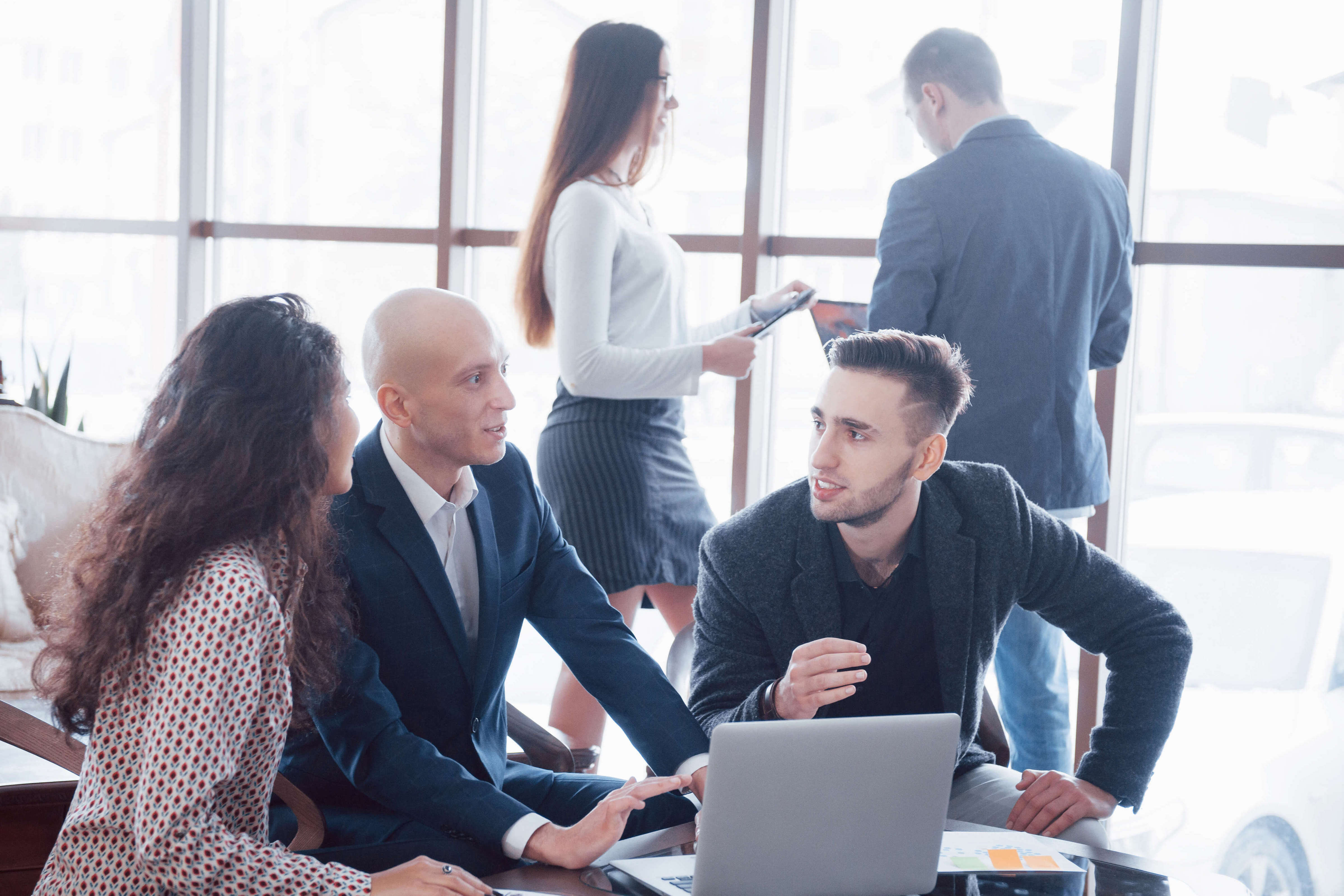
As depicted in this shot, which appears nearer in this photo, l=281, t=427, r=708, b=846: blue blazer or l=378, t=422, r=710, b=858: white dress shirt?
l=281, t=427, r=708, b=846: blue blazer

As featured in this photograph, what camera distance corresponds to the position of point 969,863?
1323 millimetres

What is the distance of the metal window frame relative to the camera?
2986 millimetres

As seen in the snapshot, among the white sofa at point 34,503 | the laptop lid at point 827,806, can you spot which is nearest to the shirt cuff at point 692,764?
the laptop lid at point 827,806

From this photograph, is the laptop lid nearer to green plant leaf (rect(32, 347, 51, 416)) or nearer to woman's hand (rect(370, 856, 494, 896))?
woman's hand (rect(370, 856, 494, 896))

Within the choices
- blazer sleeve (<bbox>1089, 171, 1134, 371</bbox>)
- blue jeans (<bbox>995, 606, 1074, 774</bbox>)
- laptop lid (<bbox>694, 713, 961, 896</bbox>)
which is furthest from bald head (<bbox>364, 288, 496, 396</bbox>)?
blazer sleeve (<bbox>1089, 171, 1134, 371</bbox>)

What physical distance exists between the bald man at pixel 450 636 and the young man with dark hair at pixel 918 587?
0.57ft

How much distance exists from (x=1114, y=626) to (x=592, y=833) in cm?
98

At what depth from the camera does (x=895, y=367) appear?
6.11ft

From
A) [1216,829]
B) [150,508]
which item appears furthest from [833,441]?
[1216,829]

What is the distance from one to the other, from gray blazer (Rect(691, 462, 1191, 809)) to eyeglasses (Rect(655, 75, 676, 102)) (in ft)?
3.07

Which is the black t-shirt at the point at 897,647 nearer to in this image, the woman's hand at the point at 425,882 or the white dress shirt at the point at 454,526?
the white dress shirt at the point at 454,526

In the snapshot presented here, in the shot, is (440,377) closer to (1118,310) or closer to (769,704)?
(769,704)

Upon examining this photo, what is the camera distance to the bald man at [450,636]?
146cm

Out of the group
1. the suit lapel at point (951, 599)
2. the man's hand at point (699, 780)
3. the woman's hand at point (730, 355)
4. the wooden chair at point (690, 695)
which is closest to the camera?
the man's hand at point (699, 780)
